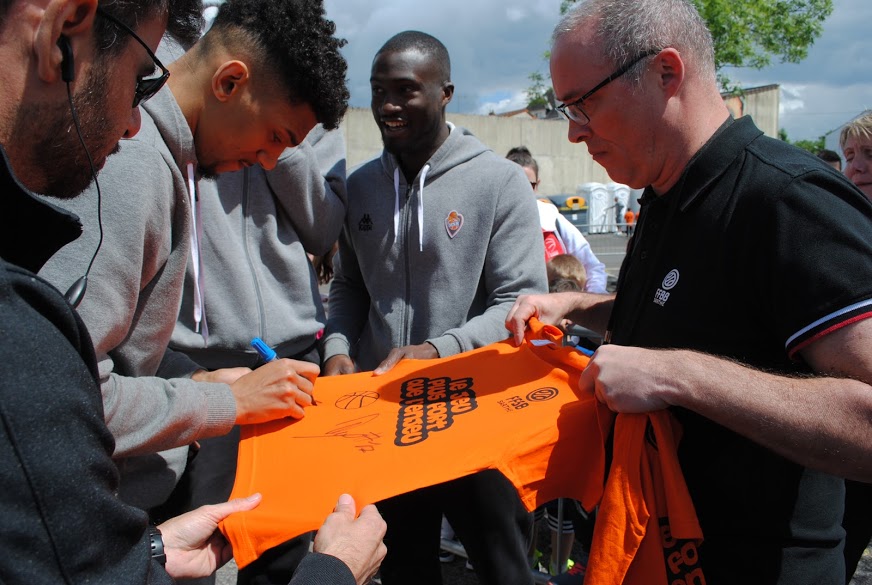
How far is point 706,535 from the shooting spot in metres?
1.78

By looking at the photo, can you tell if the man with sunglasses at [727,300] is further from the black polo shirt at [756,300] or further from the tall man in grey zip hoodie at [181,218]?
the tall man in grey zip hoodie at [181,218]

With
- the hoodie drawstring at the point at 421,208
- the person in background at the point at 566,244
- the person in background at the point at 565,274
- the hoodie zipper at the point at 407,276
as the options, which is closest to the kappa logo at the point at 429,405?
the hoodie zipper at the point at 407,276

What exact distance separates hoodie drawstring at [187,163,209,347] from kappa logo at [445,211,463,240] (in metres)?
1.10

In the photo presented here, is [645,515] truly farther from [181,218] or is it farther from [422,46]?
[422,46]

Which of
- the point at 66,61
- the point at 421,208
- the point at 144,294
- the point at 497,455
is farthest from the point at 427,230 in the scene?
the point at 66,61

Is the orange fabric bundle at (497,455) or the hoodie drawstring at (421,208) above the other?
the hoodie drawstring at (421,208)

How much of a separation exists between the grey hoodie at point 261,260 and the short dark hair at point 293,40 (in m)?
0.44

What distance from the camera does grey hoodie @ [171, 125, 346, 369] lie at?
8.77ft

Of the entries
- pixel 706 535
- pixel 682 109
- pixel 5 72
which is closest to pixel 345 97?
pixel 682 109

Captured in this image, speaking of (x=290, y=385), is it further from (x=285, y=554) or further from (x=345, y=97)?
(x=345, y=97)

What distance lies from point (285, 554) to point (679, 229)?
1739 millimetres

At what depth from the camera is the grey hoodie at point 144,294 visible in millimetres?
1765

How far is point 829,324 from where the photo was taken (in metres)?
1.47

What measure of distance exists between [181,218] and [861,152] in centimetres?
381
